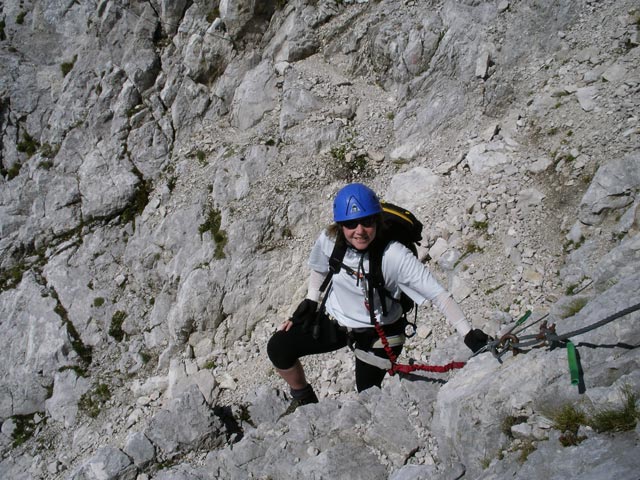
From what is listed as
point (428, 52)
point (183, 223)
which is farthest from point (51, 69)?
point (428, 52)

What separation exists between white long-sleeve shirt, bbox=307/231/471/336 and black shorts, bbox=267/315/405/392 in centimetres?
19

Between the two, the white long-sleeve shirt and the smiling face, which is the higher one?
the smiling face

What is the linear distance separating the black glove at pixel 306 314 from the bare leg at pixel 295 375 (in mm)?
717

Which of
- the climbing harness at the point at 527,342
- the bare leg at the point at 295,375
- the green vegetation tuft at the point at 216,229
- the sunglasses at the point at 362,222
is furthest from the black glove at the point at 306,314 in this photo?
the green vegetation tuft at the point at 216,229

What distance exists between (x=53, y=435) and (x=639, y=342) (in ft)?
41.4

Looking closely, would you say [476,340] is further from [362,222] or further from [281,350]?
[281,350]

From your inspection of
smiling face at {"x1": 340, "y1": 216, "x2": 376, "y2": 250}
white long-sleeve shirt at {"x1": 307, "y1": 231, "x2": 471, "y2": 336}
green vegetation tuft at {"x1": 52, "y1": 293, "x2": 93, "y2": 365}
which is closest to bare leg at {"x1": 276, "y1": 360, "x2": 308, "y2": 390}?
white long-sleeve shirt at {"x1": 307, "y1": 231, "x2": 471, "y2": 336}

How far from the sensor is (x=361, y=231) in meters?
4.56

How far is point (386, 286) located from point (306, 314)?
4.06 ft

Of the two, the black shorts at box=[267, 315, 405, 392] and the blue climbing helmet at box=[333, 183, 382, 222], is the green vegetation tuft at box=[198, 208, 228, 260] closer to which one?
the black shorts at box=[267, 315, 405, 392]

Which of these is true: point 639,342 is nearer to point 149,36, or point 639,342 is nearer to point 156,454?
point 156,454

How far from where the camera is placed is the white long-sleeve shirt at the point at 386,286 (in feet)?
14.4

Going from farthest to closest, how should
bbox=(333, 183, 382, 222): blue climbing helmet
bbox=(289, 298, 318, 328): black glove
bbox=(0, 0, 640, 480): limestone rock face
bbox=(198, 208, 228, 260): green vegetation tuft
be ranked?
bbox=(198, 208, 228, 260): green vegetation tuft
bbox=(289, 298, 318, 328): black glove
bbox=(0, 0, 640, 480): limestone rock face
bbox=(333, 183, 382, 222): blue climbing helmet

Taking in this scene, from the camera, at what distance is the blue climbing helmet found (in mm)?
4543
